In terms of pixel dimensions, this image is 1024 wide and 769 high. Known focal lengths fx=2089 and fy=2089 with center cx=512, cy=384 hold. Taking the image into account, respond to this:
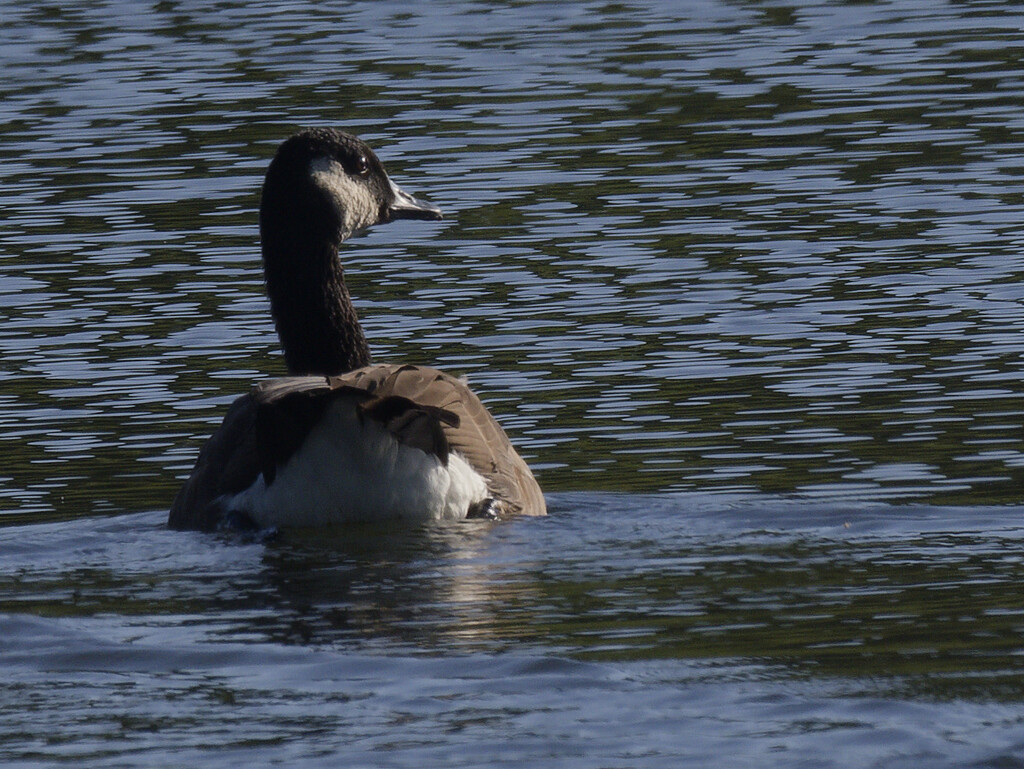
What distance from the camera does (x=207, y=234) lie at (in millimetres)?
17531

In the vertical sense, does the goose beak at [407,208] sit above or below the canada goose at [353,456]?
Answer: above

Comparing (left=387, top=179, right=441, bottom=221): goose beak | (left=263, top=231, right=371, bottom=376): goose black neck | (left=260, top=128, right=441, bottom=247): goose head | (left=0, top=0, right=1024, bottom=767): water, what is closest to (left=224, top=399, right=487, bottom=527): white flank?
(left=0, top=0, right=1024, bottom=767): water

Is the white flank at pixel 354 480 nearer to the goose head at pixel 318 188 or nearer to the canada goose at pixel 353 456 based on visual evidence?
the canada goose at pixel 353 456

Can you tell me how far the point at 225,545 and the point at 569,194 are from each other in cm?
908

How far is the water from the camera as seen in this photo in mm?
6750

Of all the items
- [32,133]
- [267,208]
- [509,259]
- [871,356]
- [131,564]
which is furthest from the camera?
[32,133]

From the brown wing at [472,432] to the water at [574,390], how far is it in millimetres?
220

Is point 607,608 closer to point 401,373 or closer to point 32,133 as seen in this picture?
point 401,373

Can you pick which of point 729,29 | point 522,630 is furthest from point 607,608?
point 729,29

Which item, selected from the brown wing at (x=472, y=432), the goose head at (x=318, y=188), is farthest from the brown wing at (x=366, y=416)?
the goose head at (x=318, y=188)

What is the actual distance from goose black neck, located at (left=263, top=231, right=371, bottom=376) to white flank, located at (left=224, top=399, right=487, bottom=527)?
6.85ft

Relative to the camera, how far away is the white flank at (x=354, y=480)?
911cm

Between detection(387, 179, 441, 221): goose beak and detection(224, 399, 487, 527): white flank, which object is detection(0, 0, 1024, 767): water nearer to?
detection(224, 399, 487, 527): white flank

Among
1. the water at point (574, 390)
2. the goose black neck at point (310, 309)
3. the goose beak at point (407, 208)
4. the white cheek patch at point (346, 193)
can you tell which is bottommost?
the water at point (574, 390)
